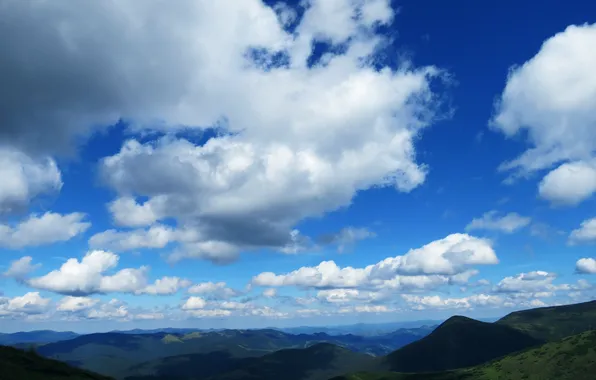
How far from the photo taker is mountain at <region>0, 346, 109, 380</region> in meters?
48.1

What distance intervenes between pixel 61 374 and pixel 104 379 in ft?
16.8

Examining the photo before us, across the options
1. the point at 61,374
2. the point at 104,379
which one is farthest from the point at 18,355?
the point at 104,379

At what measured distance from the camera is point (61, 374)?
51.1 m

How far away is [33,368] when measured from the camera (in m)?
50.9

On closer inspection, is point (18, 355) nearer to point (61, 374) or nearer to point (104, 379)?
point (61, 374)

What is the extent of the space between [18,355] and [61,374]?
7241 mm

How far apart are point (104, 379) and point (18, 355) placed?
11.9 metres

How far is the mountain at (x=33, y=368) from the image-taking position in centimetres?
4809

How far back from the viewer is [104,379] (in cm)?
5250

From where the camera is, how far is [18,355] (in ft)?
174
